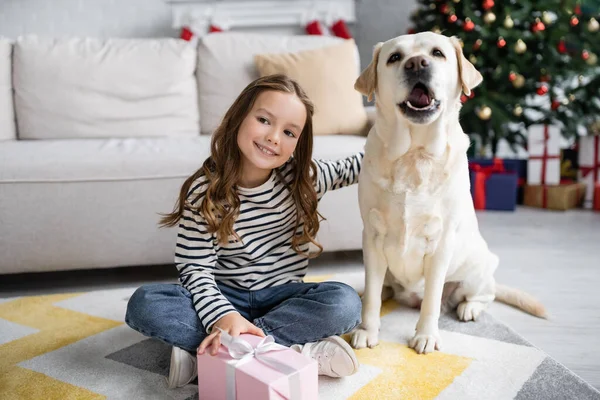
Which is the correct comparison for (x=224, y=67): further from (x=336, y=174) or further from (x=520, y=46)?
(x=520, y=46)

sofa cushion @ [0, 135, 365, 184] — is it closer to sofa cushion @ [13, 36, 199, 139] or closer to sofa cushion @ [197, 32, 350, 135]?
sofa cushion @ [13, 36, 199, 139]

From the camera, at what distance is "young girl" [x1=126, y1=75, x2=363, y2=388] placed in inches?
48.2

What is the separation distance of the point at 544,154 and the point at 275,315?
224 cm

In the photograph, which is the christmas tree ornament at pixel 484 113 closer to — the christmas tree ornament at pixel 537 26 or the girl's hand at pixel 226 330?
the christmas tree ornament at pixel 537 26

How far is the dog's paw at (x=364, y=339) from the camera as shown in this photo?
4.48 ft

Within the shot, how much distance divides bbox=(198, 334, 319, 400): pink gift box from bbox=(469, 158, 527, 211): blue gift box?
7.10 feet

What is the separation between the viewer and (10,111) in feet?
Result: 7.65

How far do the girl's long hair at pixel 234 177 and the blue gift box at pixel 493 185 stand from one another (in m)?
1.79

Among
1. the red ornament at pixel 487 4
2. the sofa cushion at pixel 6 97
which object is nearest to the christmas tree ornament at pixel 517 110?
the red ornament at pixel 487 4

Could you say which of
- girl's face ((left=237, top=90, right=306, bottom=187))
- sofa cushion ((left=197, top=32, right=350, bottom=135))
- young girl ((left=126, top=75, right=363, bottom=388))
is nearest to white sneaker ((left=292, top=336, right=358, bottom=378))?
young girl ((left=126, top=75, right=363, bottom=388))

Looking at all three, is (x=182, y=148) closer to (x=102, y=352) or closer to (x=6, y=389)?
(x=102, y=352)

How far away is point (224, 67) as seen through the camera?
2459mm

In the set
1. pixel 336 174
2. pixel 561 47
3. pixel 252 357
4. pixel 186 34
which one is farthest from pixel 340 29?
pixel 252 357

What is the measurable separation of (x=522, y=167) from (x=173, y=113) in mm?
1978
